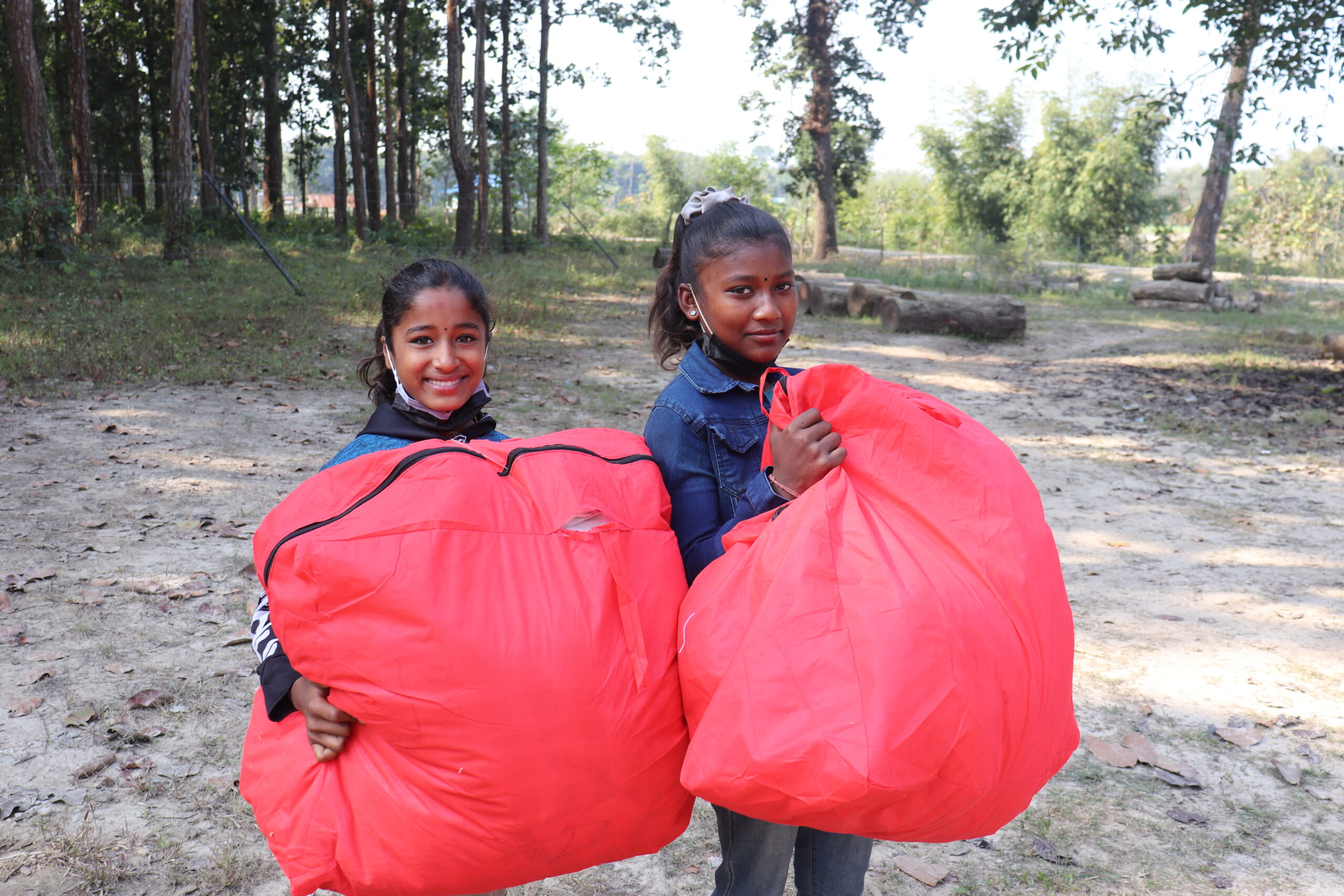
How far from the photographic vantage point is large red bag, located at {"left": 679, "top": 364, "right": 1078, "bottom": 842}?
1217 millimetres

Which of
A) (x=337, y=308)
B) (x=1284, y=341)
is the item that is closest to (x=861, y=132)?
(x=1284, y=341)

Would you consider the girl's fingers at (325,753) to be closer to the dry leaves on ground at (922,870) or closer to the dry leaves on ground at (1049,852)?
the dry leaves on ground at (922,870)

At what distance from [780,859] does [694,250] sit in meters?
1.17

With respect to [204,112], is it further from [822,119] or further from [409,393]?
[409,393]

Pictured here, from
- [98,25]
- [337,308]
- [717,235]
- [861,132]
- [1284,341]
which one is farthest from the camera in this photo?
[861,132]

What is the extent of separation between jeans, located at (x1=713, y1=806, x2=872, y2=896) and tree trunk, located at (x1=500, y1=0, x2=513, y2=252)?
68.2ft

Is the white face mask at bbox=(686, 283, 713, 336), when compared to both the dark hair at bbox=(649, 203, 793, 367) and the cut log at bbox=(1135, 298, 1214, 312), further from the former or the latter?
the cut log at bbox=(1135, 298, 1214, 312)

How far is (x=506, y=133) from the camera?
2308 centimetres

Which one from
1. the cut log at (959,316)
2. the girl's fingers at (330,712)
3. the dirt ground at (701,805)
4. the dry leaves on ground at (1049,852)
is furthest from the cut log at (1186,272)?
the girl's fingers at (330,712)

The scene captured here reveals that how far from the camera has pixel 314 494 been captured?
143 cm

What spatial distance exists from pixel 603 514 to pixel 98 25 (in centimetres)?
2921

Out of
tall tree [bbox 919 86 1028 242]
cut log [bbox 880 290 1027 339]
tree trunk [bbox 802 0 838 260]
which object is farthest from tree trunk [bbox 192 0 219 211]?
tall tree [bbox 919 86 1028 242]

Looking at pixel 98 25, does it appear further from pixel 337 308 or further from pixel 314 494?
pixel 314 494

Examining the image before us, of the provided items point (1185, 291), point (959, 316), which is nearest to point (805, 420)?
point (959, 316)
